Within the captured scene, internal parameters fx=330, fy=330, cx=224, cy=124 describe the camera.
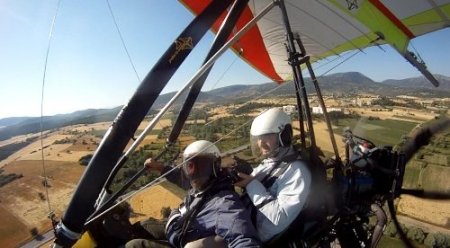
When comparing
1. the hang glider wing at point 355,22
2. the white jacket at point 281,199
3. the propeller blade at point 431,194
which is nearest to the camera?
the white jacket at point 281,199

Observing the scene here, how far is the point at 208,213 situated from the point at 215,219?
79 millimetres

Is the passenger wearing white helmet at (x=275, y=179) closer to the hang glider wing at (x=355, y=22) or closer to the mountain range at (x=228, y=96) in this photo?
the mountain range at (x=228, y=96)

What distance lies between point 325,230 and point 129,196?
59.9 inches

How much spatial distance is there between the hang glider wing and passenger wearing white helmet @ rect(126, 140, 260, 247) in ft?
4.80

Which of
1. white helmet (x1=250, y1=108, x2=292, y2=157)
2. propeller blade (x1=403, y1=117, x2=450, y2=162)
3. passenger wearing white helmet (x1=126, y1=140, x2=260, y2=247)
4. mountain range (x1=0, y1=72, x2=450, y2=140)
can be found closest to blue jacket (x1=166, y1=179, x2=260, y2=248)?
passenger wearing white helmet (x1=126, y1=140, x2=260, y2=247)

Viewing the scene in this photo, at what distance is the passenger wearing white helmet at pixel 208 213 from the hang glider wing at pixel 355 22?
146 centimetres

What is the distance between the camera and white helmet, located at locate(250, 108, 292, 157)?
99.5 inches

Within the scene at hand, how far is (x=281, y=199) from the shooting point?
7.63 ft

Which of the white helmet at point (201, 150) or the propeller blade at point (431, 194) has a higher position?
the white helmet at point (201, 150)

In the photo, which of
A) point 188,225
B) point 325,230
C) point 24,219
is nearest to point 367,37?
point 325,230

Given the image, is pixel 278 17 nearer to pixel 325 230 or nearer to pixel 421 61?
pixel 421 61

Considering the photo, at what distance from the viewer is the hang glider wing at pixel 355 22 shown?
357cm

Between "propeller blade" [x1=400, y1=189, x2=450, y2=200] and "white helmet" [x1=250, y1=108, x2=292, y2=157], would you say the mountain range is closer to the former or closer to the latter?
"white helmet" [x1=250, y1=108, x2=292, y2=157]

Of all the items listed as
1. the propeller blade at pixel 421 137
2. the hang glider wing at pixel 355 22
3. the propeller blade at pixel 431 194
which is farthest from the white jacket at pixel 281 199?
the propeller blade at pixel 421 137
